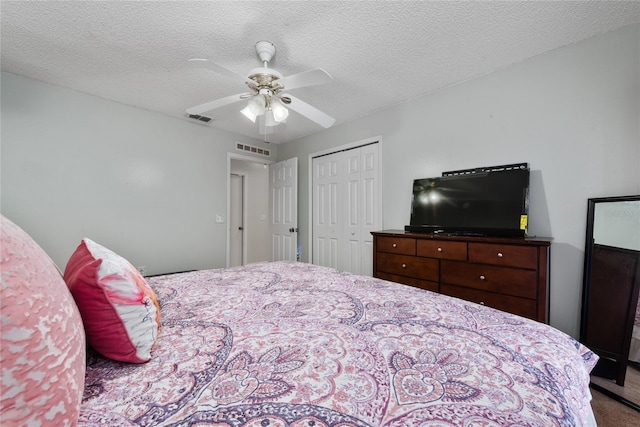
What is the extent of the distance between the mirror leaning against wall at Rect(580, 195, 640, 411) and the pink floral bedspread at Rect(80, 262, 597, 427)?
1.31 meters

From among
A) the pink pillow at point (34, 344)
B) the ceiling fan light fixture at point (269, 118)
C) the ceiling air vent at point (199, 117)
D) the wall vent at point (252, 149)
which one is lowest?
the pink pillow at point (34, 344)

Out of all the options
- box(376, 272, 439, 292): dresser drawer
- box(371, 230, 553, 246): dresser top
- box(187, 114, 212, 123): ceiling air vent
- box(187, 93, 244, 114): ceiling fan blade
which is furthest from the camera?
box(187, 114, 212, 123): ceiling air vent

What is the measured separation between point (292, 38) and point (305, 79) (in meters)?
0.47

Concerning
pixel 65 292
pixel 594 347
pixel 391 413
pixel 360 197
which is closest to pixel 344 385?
pixel 391 413

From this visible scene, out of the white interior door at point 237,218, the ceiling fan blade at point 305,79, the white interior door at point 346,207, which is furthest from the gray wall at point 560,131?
the white interior door at point 237,218

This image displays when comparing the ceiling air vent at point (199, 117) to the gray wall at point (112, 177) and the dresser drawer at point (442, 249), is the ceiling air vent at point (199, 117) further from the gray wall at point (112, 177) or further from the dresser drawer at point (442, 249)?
the dresser drawer at point (442, 249)

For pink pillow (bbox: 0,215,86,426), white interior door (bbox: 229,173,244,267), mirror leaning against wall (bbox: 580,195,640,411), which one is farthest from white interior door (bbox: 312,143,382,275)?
pink pillow (bbox: 0,215,86,426)

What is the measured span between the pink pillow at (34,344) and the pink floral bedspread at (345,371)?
6.3 inches

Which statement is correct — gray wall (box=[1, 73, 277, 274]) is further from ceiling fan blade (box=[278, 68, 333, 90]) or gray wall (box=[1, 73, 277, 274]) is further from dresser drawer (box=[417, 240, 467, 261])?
dresser drawer (box=[417, 240, 467, 261])

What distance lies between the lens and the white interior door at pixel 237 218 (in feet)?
18.4

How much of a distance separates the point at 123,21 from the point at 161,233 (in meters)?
2.43

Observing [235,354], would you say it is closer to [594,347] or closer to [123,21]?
[123,21]

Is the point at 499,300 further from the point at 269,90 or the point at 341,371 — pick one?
the point at 269,90

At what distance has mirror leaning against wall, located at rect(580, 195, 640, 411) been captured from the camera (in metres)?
1.70
